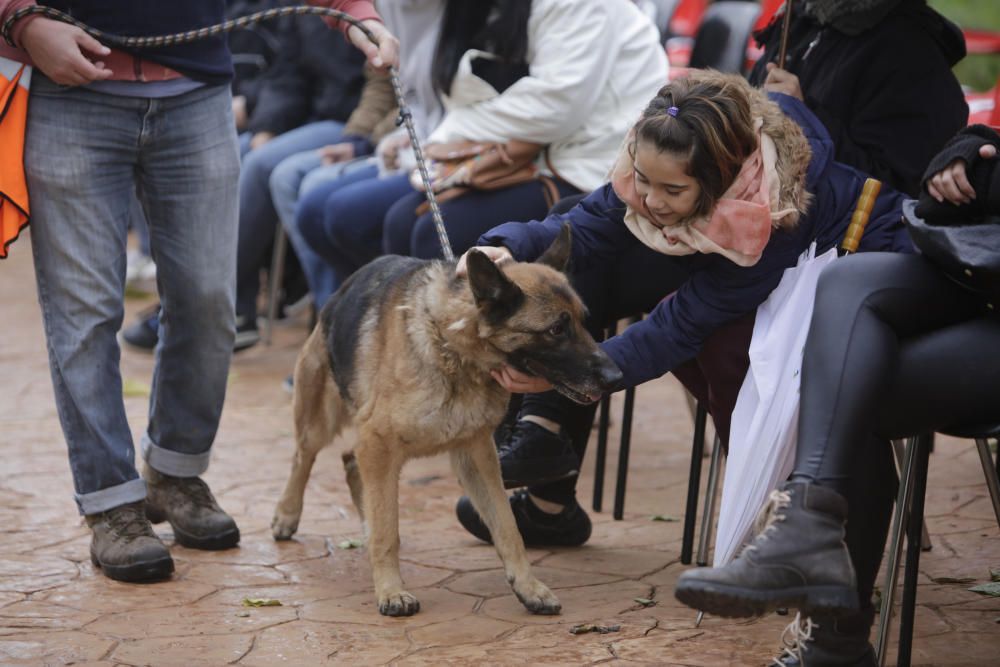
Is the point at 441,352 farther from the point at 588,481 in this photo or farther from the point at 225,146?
the point at 588,481

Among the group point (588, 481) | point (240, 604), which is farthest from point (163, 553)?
point (588, 481)

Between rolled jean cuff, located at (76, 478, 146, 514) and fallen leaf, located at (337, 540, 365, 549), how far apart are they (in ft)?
2.55

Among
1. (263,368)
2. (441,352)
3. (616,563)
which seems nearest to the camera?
(441,352)

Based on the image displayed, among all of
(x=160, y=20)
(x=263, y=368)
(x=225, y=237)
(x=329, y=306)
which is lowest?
(x=263, y=368)

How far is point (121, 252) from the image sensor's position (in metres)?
3.78

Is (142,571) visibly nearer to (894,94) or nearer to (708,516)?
(708,516)

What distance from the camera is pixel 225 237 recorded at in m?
3.95

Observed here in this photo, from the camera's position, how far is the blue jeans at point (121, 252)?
360 centimetres

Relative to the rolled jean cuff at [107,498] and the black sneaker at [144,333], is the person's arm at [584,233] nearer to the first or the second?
the rolled jean cuff at [107,498]

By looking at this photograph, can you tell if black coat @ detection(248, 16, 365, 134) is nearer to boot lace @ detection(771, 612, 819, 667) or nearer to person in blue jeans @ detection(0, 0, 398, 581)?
person in blue jeans @ detection(0, 0, 398, 581)

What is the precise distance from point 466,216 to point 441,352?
1.45 meters

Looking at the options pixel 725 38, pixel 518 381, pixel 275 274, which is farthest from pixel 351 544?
pixel 275 274

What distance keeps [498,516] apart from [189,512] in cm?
116

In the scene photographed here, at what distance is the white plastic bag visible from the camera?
9.66 feet
